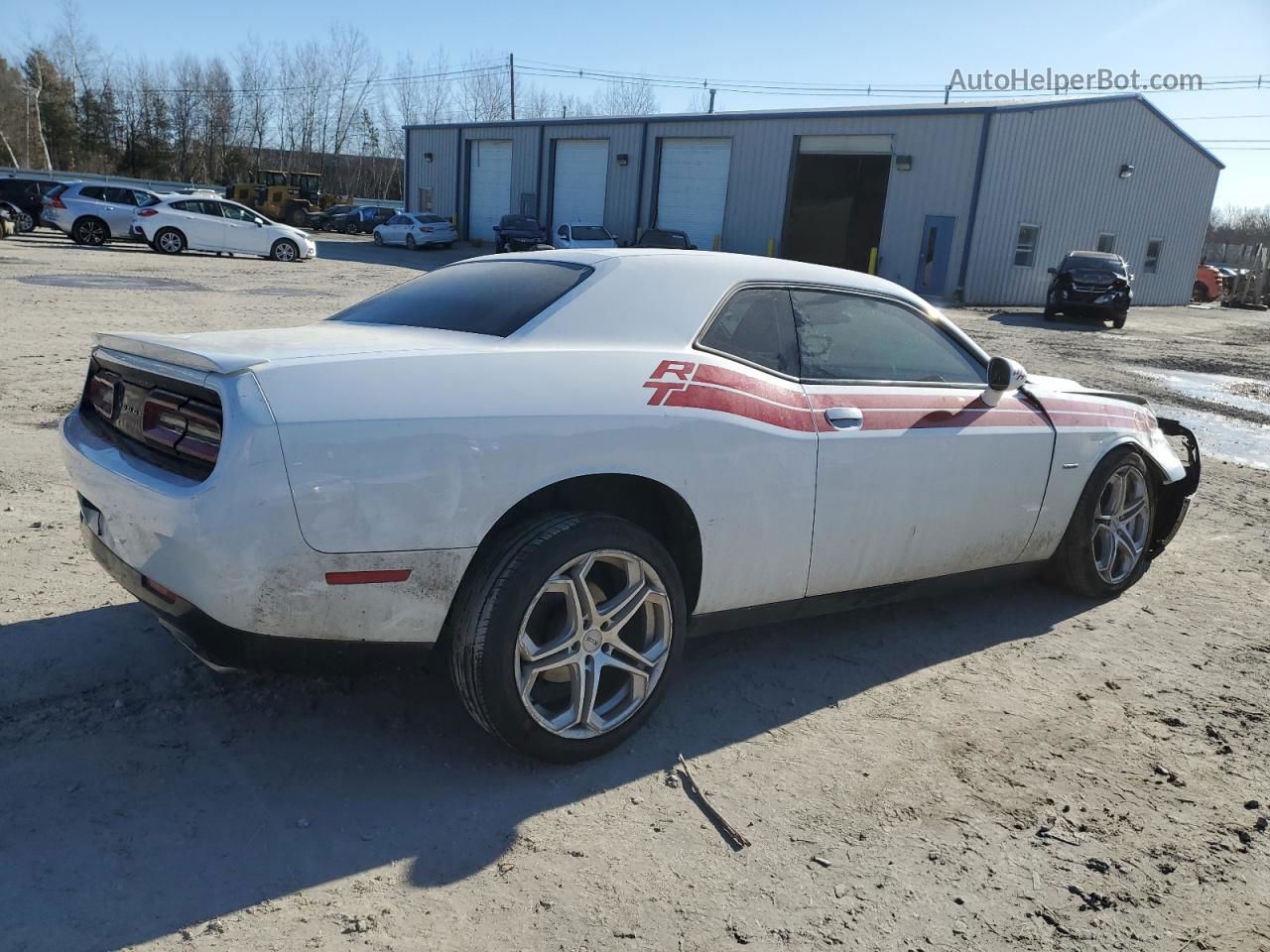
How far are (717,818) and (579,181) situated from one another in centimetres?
3721

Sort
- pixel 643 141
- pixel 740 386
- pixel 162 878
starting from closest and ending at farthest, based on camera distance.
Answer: pixel 162 878 → pixel 740 386 → pixel 643 141

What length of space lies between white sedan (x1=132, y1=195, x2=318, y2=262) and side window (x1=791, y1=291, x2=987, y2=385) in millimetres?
24190

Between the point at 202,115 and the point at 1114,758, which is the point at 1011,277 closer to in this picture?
the point at 1114,758

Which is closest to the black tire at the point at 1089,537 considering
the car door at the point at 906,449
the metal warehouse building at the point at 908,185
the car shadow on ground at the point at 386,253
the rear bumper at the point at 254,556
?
the car door at the point at 906,449

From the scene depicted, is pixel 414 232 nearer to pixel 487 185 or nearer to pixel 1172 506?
pixel 487 185

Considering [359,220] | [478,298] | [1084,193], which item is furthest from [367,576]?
[359,220]

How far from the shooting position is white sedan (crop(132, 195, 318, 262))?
2462cm

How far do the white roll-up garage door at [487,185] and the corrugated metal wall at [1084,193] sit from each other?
2109cm

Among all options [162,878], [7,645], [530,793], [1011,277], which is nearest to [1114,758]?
[530,793]

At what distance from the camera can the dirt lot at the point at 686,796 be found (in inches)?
96.2

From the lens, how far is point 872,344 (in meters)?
3.93

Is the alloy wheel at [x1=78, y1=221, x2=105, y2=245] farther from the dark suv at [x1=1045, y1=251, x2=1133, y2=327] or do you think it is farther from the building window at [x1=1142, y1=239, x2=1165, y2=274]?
the building window at [x1=1142, y1=239, x2=1165, y2=274]

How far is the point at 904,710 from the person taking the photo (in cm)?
368

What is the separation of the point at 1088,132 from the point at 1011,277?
5.08 meters
